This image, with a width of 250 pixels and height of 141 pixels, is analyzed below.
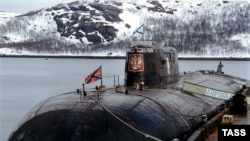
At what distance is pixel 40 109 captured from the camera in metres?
15.2

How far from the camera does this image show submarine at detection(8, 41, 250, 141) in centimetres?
1334

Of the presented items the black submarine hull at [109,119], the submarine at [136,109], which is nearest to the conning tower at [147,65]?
the submarine at [136,109]

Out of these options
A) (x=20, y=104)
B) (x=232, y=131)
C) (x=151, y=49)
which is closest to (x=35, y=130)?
(x=232, y=131)

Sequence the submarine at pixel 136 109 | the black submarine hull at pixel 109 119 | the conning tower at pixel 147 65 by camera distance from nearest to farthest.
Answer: the black submarine hull at pixel 109 119
the submarine at pixel 136 109
the conning tower at pixel 147 65

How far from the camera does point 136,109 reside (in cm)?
1476

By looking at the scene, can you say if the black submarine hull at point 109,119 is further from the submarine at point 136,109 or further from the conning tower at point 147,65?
the conning tower at point 147,65

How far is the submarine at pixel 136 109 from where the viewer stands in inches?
525

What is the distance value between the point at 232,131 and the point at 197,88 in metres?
7.71

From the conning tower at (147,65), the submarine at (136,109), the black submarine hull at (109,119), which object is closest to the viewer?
the black submarine hull at (109,119)

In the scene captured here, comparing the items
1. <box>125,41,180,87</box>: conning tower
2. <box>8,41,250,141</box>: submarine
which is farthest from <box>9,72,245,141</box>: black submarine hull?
<box>125,41,180,87</box>: conning tower

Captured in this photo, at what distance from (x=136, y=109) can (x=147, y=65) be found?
5545mm

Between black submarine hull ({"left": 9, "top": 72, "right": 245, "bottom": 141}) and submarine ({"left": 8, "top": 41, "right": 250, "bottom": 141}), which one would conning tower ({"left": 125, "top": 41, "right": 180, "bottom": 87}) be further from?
black submarine hull ({"left": 9, "top": 72, "right": 245, "bottom": 141})

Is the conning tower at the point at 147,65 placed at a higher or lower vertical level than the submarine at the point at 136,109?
higher

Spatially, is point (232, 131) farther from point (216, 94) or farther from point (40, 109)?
point (216, 94)
